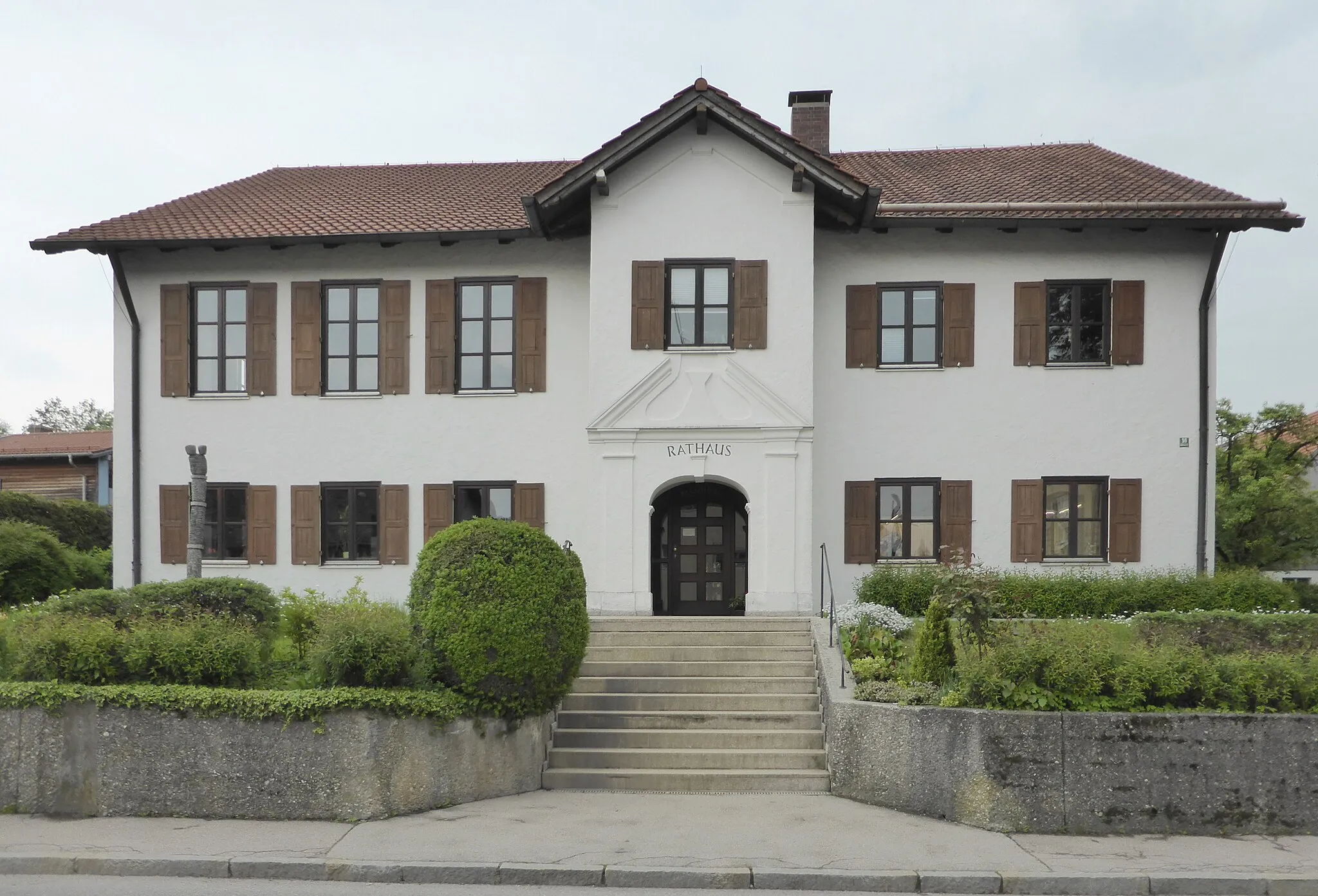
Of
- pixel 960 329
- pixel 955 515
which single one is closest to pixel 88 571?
pixel 955 515

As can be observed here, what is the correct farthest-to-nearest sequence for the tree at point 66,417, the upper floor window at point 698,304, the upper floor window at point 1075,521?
the tree at point 66,417, the upper floor window at point 1075,521, the upper floor window at point 698,304

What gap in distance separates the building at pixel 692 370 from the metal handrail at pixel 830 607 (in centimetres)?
33

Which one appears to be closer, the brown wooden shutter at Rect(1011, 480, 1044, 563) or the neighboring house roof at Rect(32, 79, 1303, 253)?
the neighboring house roof at Rect(32, 79, 1303, 253)

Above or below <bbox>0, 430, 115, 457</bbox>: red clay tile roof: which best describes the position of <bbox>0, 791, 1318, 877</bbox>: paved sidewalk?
below

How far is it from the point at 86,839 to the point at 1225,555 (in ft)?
86.4

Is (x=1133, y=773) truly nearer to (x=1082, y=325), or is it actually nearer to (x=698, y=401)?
(x=698, y=401)

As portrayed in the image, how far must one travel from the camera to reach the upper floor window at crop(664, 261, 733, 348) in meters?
16.8

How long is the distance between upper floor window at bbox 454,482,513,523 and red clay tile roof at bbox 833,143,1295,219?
27.4 feet

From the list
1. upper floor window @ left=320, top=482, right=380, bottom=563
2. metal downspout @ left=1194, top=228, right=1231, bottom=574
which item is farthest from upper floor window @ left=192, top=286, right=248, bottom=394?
metal downspout @ left=1194, top=228, right=1231, bottom=574

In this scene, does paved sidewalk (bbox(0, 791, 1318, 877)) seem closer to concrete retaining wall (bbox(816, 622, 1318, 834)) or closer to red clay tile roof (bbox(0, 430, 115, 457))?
concrete retaining wall (bbox(816, 622, 1318, 834))

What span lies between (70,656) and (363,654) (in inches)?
115

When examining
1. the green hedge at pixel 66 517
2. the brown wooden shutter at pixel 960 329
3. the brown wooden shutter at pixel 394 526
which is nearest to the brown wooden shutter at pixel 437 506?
the brown wooden shutter at pixel 394 526

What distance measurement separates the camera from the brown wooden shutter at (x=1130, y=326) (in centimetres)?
1742

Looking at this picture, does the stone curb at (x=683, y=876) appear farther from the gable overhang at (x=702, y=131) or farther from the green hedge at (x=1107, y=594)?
the gable overhang at (x=702, y=131)
